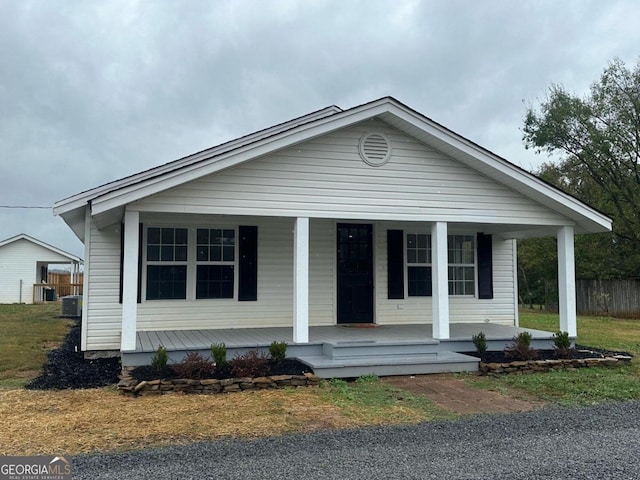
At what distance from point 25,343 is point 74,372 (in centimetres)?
427

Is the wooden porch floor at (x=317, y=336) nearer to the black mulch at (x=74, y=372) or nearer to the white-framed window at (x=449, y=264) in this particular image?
the black mulch at (x=74, y=372)

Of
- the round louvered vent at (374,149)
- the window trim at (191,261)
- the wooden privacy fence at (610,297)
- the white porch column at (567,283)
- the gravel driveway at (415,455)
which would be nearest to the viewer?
the gravel driveway at (415,455)

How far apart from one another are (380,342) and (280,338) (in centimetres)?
168

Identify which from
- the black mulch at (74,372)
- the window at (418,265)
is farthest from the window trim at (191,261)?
the window at (418,265)

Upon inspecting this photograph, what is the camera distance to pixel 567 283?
9.53 metres

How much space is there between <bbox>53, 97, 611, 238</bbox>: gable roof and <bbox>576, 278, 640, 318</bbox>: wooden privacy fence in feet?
42.3

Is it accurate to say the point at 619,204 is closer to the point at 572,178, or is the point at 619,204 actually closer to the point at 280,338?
the point at 572,178

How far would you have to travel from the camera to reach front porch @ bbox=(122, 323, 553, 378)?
744 cm

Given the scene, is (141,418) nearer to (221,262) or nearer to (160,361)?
(160,361)

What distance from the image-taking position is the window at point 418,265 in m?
11.1

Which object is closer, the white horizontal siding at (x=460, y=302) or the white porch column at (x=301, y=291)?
the white porch column at (x=301, y=291)

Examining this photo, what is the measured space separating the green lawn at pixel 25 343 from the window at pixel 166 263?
7.48 feet

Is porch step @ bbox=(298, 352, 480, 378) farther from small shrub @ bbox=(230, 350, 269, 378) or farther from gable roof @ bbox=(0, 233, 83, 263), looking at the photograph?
gable roof @ bbox=(0, 233, 83, 263)

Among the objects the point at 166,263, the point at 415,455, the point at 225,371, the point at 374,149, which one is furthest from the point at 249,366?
the point at 374,149
